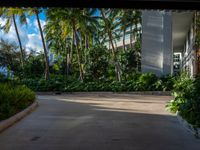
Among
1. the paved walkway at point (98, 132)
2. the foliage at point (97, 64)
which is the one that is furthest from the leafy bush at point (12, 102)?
the foliage at point (97, 64)

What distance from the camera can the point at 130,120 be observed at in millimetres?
15672

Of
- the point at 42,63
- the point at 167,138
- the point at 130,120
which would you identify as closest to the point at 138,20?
the point at 42,63

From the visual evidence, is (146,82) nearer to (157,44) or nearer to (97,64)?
(157,44)

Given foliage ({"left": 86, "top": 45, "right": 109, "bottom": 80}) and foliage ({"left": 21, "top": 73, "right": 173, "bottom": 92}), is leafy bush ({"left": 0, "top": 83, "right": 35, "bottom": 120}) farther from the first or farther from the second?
foliage ({"left": 86, "top": 45, "right": 109, "bottom": 80})

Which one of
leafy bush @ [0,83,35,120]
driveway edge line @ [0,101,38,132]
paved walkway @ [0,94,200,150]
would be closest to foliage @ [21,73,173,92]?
leafy bush @ [0,83,35,120]

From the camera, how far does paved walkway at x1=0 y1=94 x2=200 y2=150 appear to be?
10648 millimetres

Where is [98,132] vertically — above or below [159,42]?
below

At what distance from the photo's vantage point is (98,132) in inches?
503

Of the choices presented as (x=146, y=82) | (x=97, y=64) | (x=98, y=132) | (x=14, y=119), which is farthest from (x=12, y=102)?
(x=97, y=64)

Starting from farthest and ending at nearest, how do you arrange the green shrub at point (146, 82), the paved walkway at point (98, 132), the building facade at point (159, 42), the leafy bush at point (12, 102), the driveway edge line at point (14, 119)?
the building facade at point (159, 42) < the green shrub at point (146, 82) < the leafy bush at point (12, 102) < the driveway edge line at point (14, 119) < the paved walkway at point (98, 132)

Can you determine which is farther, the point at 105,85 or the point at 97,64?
the point at 97,64

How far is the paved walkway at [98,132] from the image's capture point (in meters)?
10.6

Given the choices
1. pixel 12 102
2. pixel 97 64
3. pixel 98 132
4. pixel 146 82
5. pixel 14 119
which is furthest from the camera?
pixel 97 64

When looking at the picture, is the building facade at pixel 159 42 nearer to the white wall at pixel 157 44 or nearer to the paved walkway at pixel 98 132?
the white wall at pixel 157 44
